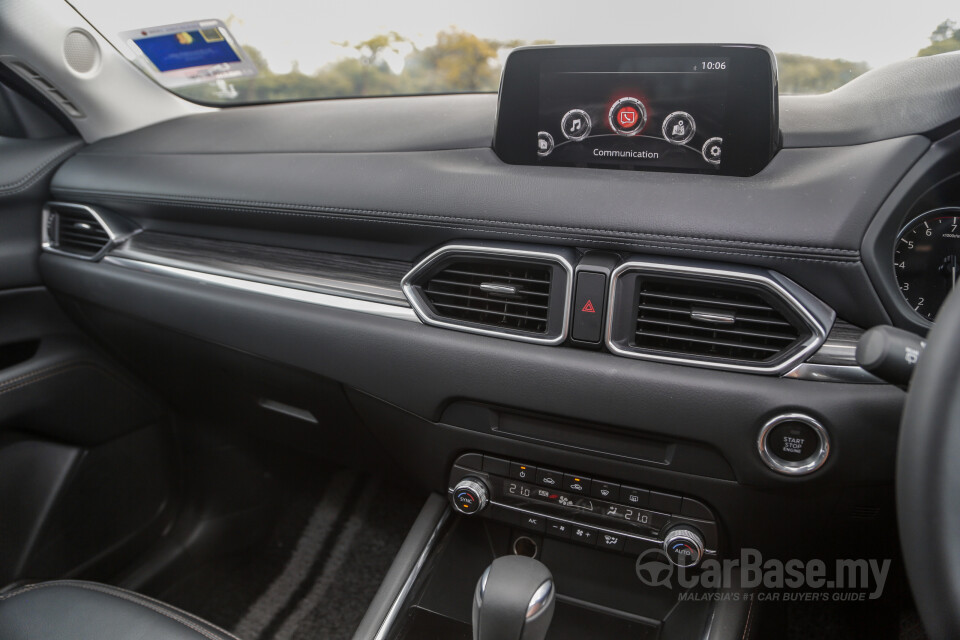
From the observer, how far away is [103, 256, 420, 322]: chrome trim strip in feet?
4.06

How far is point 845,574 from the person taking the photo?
1268mm

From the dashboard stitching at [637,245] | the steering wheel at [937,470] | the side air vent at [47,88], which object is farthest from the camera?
the side air vent at [47,88]

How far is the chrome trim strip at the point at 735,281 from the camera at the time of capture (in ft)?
3.18

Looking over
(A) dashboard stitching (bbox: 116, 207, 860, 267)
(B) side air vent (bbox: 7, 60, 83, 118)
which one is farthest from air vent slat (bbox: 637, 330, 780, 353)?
(B) side air vent (bbox: 7, 60, 83, 118)

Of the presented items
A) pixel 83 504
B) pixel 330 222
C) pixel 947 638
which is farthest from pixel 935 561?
pixel 83 504

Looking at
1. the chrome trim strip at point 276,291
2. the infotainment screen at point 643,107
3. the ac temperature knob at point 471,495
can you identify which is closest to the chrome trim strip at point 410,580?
the ac temperature knob at point 471,495

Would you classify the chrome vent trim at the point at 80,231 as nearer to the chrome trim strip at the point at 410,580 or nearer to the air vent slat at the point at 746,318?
the chrome trim strip at the point at 410,580

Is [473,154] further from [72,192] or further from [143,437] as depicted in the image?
[143,437]

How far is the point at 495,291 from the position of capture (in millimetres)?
1127

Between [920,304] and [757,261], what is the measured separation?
0.25 m

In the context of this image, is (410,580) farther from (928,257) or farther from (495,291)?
(928,257)

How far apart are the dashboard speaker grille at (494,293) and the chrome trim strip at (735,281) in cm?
11

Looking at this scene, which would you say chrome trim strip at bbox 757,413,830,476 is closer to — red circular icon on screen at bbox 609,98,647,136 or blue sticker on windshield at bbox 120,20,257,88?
red circular icon on screen at bbox 609,98,647,136

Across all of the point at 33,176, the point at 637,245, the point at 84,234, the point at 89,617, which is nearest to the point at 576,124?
the point at 637,245
